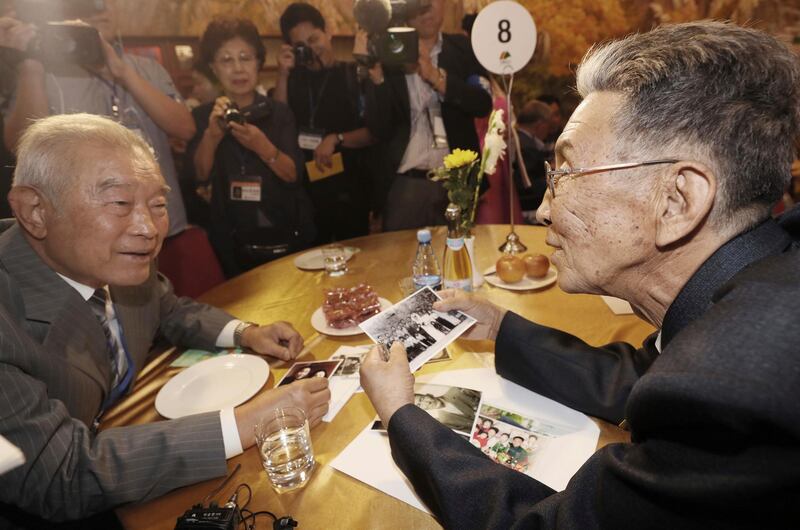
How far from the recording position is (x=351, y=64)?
4480 mm

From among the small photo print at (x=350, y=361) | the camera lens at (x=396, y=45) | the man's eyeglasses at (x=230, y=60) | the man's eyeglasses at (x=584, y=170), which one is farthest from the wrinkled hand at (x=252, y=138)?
the man's eyeglasses at (x=584, y=170)

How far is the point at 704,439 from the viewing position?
1.96ft

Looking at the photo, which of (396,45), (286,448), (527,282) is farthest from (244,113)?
(286,448)

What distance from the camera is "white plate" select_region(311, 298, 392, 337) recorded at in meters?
1.79

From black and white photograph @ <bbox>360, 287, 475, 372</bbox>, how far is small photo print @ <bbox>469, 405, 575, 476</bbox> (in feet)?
0.75

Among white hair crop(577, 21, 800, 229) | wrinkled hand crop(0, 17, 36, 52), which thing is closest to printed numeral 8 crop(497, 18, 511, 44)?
white hair crop(577, 21, 800, 229)

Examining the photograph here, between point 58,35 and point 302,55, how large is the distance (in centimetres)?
184

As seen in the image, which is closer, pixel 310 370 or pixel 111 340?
pixel 310 370

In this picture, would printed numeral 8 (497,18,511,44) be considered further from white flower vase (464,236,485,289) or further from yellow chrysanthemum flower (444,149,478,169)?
white flower vase (464,236,485,289)

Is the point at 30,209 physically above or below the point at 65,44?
below

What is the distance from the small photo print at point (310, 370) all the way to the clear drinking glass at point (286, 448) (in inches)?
10.1

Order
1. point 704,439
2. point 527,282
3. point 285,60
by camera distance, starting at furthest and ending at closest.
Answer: point 285,60, point 527,282, point 704,439

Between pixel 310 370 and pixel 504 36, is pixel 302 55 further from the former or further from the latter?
pixel 310 370

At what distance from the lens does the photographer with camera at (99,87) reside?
10.1 feet
